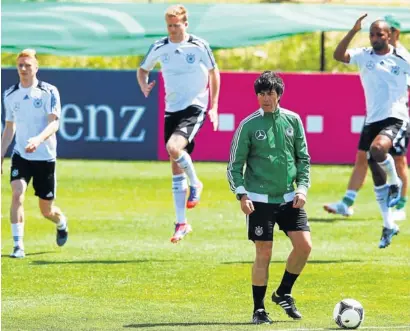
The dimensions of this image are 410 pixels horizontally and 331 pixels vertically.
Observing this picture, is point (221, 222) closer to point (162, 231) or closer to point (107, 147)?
point (162, 231)

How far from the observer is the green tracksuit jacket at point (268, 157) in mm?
10688

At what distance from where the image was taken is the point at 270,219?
1079 centimetres

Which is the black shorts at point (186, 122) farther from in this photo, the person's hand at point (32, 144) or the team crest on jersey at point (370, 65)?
the team crest on jersey at point (370, 65)

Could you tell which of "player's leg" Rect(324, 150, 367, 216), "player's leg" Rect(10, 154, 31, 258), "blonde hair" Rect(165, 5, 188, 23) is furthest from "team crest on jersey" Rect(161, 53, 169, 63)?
"player's leg" Rect(324, 150, 367, 216)

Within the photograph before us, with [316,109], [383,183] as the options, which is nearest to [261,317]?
[383,183]

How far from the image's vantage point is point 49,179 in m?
14.5

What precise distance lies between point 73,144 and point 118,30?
2.37 m

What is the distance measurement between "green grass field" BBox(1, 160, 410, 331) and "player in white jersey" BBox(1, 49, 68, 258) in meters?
0.70

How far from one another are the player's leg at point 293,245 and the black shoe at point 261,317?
0.34m

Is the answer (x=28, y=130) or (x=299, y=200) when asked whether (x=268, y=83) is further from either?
(x=28, y=130)

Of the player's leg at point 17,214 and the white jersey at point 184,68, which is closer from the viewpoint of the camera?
the player's leg at point 17,214

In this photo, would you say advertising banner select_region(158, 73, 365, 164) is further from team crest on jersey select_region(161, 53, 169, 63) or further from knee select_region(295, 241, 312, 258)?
knee select_region(295, 241, 312, 258)

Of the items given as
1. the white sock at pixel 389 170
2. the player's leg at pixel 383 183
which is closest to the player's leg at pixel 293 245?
the player's leg at pixel 383 183

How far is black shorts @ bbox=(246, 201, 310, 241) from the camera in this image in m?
10.8
